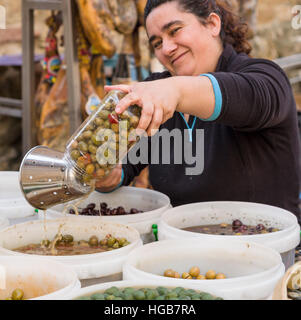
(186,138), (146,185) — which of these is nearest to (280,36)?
(146,185)

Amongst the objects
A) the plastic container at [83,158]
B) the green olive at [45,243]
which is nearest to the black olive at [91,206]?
the green olive at [45,243]

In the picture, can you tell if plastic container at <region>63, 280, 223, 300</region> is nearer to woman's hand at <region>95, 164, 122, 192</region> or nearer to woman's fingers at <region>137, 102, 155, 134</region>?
woman's fingers at <region>137, 102, 155, 134</region>

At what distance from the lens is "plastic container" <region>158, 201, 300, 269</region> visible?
5.31ft

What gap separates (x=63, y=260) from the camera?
1.40 m

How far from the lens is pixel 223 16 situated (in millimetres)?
2260

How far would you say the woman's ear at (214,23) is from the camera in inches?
82.3

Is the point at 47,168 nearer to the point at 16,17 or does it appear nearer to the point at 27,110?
the point at 27,110

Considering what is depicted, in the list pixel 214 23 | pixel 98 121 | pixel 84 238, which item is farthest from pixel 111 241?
pixel 214 23

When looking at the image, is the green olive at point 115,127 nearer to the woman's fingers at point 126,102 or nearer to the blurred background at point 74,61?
the woman's fingers at point 126,102

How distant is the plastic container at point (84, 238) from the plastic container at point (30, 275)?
0.11 ft

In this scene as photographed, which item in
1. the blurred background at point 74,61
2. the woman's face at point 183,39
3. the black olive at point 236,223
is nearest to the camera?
the black olive at point 236,223

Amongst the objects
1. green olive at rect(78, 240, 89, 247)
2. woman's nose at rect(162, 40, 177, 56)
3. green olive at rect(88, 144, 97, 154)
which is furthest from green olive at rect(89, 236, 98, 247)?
woman's nose at rect(162, 40, 177, 56)

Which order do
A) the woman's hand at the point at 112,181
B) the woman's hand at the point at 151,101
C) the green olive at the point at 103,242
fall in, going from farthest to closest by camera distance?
the woman's hand at the point at 112,181 < the green olive at the point at 103,242 < the woman's hand at the point at 151,101

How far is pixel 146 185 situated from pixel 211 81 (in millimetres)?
2587
